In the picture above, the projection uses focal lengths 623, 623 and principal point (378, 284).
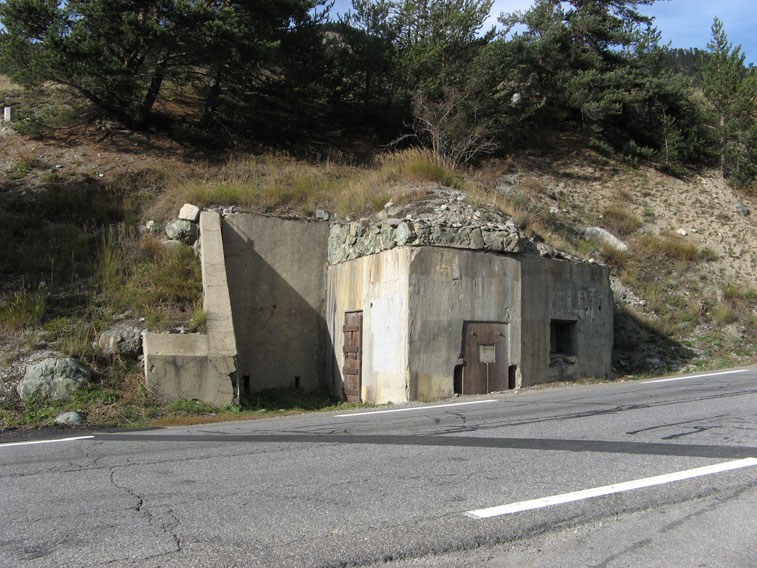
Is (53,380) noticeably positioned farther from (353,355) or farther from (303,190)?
(303,190)

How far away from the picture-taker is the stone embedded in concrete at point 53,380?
1066cm

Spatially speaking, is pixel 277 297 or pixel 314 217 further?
pixel 314 217

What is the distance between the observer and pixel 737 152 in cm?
2995

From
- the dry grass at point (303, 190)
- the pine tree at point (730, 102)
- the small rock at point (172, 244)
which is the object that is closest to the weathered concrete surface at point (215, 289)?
the small rock at point (172, 244)

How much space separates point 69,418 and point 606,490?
8469mm

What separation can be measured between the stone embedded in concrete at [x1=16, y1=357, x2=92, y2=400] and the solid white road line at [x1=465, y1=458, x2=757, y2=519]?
9.06 meters

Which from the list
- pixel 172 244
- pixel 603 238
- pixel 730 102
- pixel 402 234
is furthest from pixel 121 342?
pixel 730 102

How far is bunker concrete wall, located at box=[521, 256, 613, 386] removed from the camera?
12852 millimetres

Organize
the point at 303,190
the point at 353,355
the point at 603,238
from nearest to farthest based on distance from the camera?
the point at 353,355 < the point at 303,190 < the point at 603,238

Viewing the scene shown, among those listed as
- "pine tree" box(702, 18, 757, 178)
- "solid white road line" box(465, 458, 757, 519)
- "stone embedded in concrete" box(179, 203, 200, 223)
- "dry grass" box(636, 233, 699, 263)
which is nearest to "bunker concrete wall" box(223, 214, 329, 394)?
"stone embedded in concrete" box(179, 203, 200, 223)

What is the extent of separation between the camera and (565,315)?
13680mm

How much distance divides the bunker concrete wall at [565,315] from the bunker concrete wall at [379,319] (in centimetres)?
268

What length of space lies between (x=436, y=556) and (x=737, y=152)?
3243 centimetres

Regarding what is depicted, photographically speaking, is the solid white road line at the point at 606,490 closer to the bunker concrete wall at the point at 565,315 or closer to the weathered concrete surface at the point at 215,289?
the bunker concrete wall at the point at 565,315
